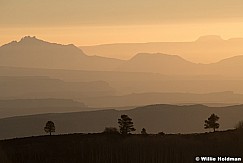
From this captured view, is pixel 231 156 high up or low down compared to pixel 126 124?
down

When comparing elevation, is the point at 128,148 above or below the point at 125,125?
below

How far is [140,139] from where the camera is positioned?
6281cm

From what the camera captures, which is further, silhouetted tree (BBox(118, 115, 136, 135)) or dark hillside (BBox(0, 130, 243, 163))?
silhouetted tree (BBox(118, 115, 136, 135))

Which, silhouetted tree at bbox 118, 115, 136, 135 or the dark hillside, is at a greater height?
silhouetted tree at bbox 118, 115, 136, 135

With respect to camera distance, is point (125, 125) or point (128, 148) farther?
point (125, 125)

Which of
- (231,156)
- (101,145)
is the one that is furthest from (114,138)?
(231,156)

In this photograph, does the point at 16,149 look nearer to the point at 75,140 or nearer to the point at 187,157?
the point at 75,140

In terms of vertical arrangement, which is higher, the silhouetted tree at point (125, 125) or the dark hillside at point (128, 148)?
the silhouetted tree at point (125, 125)

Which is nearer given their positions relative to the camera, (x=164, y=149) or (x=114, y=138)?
(x=164, y=149)

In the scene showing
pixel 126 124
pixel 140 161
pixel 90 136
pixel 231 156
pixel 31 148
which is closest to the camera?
pixel 231 156

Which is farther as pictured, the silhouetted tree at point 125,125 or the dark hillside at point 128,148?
the silhouetted tree at point 125,125

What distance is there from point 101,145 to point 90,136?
205 inches

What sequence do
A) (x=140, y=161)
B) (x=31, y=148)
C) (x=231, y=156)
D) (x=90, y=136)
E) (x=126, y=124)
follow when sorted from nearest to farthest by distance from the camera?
1. (x=231, y=156)
2. (x=140, y=161)
3. (x=31, y=148)
4. (x=90, y=136)
5. (x=126, y=124)

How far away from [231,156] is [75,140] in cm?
1934
